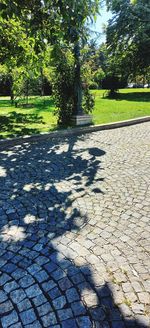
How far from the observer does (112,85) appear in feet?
84.2

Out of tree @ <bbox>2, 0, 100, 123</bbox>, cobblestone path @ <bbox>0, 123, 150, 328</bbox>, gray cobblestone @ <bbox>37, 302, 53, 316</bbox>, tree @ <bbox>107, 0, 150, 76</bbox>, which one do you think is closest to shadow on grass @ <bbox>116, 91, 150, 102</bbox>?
tree @ <bbox>107, 0, 150, 76</bbox>

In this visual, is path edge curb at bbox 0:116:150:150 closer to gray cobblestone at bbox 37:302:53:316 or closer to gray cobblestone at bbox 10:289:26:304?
gray cobblestone at bbox 10:289:26:304

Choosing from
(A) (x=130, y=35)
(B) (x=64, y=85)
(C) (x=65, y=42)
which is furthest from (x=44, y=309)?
(A) (x=130, y=35)

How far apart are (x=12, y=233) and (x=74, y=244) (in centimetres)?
86

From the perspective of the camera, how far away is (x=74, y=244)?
130 inches

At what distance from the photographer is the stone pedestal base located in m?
10.6

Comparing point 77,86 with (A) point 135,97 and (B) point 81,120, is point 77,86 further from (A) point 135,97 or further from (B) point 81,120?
(A) point 135,97

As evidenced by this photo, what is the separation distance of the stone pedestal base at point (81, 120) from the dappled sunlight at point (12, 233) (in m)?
7.40

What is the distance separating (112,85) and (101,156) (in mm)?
20305

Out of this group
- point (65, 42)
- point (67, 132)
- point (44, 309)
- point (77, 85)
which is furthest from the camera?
point (77, 85)

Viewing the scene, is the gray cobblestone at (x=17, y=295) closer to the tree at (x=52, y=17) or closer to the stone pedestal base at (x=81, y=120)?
the tree at (x=52, y=17)

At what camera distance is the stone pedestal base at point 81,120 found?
1056 centimetres

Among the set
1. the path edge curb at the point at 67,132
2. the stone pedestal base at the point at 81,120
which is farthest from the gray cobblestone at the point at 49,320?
the stone pedestal base at the point at 81,120

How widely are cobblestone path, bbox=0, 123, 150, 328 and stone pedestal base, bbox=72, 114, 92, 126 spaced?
4.41 m
